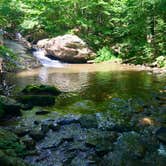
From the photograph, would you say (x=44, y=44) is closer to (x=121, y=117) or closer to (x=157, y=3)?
(x=157, y=3)

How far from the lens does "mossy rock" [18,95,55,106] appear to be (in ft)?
40.8

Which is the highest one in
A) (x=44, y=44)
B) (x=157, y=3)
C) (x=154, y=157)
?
(x=157, y=3)

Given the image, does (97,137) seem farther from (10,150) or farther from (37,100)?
(37,100)

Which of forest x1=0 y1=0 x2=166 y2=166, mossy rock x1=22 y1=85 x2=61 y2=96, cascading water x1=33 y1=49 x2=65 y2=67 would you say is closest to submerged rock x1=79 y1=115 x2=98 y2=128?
forest x1=0 y1=0 x2=166 y2=166

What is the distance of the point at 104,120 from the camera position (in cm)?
1054

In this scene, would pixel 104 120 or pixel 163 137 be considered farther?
pixel 104 120

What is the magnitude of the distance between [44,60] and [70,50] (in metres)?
2.30

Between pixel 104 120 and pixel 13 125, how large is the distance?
109 inches

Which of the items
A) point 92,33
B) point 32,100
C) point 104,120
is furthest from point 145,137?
point 92,33

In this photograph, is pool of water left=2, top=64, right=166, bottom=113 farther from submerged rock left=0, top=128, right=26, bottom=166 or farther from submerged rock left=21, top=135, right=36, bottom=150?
submerged rock left=0, top=128, right=26, bottom=166

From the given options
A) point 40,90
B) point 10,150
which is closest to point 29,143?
point 10,150

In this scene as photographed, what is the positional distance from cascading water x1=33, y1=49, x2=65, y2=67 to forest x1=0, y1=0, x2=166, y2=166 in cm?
10

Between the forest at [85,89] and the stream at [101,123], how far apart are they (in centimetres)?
2

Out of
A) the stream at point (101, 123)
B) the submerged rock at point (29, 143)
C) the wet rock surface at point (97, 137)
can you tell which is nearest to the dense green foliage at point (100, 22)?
the stream at point (101, 123)
